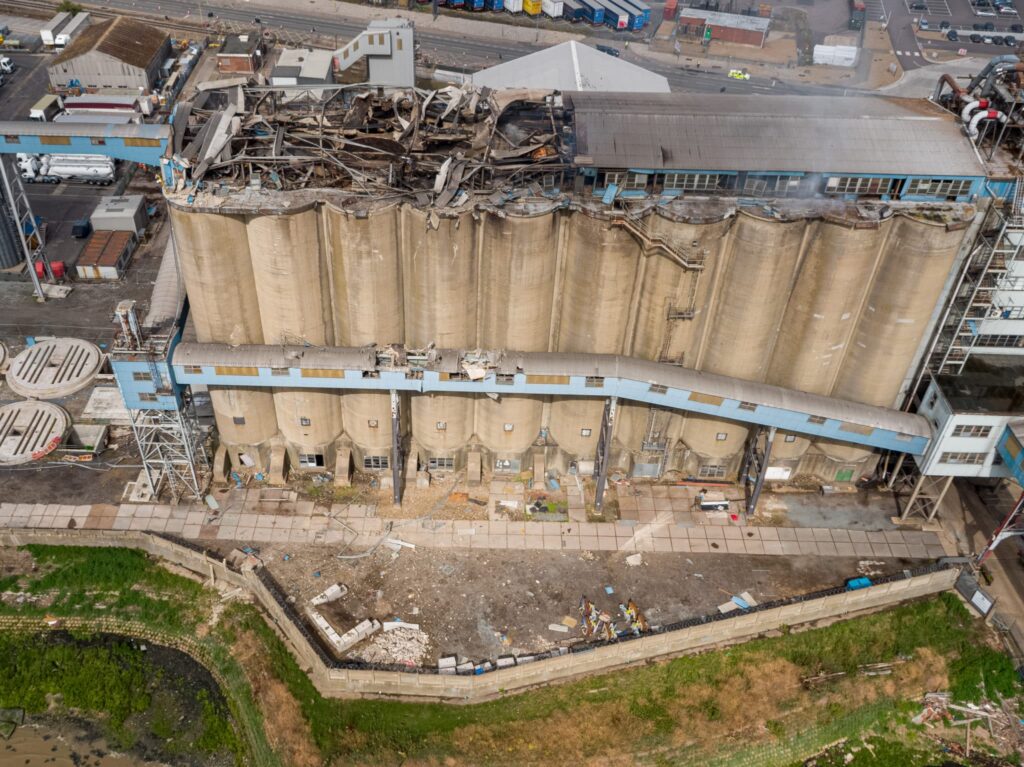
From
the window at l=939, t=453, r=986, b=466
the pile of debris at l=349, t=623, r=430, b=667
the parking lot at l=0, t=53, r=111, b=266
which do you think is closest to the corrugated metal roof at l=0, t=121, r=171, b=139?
the parking lot at l=0, t=53, r=111, b=266

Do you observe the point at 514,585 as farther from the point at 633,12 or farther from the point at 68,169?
the point at 633,12

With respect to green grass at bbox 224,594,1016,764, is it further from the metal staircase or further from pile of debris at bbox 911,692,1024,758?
the metal staircase

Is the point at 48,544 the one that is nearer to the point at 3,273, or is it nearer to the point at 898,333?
the point at 3,273

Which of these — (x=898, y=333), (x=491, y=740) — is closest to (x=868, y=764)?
(x=491, y=740)

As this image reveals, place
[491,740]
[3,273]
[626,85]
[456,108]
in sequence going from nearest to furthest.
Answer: [491,740] < [456,108] < [3,273] < [626,85]

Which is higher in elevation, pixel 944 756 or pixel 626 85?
pixel 626 85
